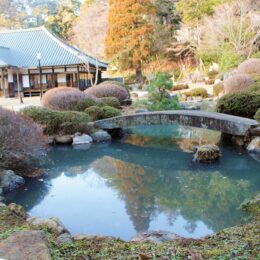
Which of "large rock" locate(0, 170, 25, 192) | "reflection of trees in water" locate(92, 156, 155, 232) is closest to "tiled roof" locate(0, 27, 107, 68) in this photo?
"reflection of trees in water" locate(92, 156, 155, 232)

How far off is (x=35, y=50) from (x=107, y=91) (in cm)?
1122

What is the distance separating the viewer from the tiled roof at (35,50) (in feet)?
80.0

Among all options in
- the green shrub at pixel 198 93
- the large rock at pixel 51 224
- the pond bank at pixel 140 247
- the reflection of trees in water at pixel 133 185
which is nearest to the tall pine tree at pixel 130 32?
the green shrub at pixel 198 93

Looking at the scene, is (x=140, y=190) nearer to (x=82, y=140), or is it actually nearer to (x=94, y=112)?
(x=82, y=140)

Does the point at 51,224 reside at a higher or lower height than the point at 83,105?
lower

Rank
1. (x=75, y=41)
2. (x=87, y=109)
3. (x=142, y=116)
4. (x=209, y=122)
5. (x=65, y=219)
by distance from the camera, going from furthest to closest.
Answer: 1. (x=75, y=41)
2. (x=87, y=109)
3. (x=142, y=116)
4. (x=209, y=122)
5. (x=65, y=219)

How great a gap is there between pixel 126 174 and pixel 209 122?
3.34 m

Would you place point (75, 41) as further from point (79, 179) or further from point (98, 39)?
point (79, 179)

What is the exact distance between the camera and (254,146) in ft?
30.0

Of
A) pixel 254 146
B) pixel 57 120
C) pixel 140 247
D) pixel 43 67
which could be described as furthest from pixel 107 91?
pixel 140 247

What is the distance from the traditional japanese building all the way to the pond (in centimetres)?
1520

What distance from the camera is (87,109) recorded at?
12.9 metres

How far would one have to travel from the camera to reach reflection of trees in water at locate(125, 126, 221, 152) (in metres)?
10.9

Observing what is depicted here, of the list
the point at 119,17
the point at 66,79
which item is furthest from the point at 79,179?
the point at 119,17
